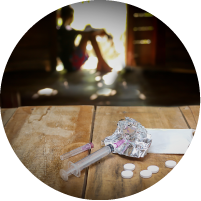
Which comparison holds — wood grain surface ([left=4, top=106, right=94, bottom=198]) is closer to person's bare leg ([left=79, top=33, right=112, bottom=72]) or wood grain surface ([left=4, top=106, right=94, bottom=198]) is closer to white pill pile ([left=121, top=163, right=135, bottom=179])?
white pill pile ([left=121, top=163, right=135, bottom=179])

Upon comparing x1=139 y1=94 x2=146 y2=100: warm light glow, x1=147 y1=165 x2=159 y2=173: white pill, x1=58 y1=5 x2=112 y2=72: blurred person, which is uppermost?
x1=58 y1=5 x2=112 y2=72: blurred person

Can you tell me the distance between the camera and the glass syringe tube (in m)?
0.66

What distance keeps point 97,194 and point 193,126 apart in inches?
22.6

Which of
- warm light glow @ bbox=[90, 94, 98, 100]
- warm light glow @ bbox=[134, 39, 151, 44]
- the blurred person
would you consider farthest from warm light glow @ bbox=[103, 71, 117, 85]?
warm light glow @ bbox=[134, 39, 151, 44]

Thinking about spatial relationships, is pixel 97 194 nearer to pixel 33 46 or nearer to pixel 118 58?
pixel 33 46

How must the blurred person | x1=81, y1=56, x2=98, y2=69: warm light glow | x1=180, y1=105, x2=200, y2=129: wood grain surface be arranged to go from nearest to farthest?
x1=180, y1=105, x2=200, y2=129: wood grain surface < the blurred person < x1=81, y1=56, x2=98, y2=69: warm light glow

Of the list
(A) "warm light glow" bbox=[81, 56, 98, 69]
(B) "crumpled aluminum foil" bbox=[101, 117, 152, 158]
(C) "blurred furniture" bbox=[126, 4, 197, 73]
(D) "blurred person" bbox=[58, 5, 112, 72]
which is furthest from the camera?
(C) "blurred furniture" bbox=[126, 4, 197, 73]

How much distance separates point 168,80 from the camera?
151 inches

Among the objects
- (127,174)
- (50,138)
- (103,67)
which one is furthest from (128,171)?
(103,67)

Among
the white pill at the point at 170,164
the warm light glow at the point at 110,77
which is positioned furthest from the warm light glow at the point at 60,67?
the white pill at the point at 170,164

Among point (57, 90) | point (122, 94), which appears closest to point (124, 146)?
point (122, 94)

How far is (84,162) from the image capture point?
2.30 feet

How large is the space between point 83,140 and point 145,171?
29cm

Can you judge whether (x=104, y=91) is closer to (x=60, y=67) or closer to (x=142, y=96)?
(x=142, y=96)
